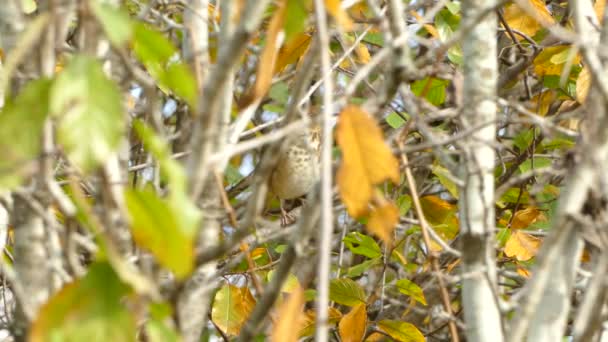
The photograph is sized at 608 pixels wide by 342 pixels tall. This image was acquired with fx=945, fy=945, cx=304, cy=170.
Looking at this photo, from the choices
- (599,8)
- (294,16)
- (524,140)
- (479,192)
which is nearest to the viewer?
(294,16)

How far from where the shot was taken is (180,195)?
2.08 ft

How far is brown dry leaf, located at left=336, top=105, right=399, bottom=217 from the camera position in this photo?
782mm

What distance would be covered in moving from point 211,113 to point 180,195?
0.19m

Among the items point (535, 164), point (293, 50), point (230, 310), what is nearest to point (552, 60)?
point (535, 164)

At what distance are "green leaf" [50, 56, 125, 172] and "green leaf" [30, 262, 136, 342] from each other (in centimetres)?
9

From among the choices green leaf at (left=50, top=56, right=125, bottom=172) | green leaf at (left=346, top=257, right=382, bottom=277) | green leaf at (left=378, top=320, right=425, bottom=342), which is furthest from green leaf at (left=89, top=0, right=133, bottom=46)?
green leaf at (left=346, top=257, right=382, bottom=277)

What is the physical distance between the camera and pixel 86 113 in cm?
63

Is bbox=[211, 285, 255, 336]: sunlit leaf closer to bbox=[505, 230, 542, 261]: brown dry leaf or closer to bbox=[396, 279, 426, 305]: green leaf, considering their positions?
bbox=[396, 279, 426, 305]: green leaf

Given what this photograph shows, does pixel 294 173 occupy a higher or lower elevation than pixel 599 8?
lower

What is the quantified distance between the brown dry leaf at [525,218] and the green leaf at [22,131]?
157cm

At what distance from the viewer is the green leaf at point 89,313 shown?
0.64 metres

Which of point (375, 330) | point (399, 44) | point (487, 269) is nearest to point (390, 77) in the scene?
point (399, 44)

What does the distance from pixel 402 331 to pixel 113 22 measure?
1351 millimetres

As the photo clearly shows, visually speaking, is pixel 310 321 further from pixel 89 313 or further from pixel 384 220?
pixel 89 313
